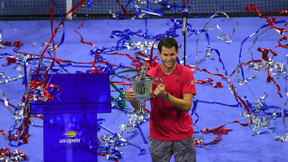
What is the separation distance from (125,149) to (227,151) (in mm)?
1128

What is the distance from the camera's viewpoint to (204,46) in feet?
28.6

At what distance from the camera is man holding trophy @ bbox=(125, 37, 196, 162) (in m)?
3.77

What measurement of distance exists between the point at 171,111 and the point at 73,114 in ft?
3.37

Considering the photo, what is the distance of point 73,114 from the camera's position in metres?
4.45

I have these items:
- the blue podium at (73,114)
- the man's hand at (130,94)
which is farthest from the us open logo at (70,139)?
the man's hand at (130,94)

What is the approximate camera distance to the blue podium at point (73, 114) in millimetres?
4316

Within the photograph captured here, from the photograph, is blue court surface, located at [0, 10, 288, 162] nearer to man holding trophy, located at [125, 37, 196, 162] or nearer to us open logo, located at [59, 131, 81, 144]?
us open logo, located at [59, 131, 81, 144]

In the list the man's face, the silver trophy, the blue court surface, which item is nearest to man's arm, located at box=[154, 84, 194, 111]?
the silver trophy

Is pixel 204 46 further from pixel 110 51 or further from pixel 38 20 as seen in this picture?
pixel 38 20

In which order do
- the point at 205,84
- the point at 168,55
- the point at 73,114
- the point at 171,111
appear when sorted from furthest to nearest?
1. the point at 205,84
2. the point at 73,114
3. the point at 171,111
4. the point at 168,55

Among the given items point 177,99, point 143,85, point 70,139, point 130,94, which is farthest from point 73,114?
point 177,99

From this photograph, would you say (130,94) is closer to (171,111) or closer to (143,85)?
(143,85)

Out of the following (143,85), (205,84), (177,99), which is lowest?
(205,84)

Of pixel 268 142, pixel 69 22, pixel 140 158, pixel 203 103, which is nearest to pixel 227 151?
pixel 268 142
